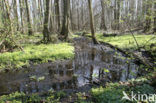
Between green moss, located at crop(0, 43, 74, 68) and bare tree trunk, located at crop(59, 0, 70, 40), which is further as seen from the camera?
bare tree trunk, located at crop(59, 0, 70, 40)

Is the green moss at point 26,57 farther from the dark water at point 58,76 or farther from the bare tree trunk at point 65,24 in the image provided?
the bare tree trunk at point 65,24

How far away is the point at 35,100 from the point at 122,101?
2.59 metres

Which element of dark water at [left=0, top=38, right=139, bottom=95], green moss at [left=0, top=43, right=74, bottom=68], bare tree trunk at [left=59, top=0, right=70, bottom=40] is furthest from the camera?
bare tree trunk at [left=59, top=0, right=70, bottom=40]

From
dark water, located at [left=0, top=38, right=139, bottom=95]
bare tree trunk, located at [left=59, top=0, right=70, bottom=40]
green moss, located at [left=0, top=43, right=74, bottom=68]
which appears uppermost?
bare tree trunk, located at [left=59, top=0, right=70, bottom=40]

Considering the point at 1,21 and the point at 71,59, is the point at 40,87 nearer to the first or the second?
the point at 71,59

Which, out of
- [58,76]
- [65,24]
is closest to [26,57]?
[58,76]

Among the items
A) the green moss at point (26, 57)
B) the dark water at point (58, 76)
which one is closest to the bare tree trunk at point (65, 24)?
the green moss at point (26, 57)

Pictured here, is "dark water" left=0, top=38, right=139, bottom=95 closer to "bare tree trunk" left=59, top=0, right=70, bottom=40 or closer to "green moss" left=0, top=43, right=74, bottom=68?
"green moss" left=0, top=43, right=74, bottom=68

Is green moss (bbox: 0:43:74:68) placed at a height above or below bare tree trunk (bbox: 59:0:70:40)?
below

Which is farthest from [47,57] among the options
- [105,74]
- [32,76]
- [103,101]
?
[103,101]

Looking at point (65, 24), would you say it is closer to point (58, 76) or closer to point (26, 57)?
point (26, 57)

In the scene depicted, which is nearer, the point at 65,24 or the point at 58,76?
the point at 58,76

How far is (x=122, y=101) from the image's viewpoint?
116 inches

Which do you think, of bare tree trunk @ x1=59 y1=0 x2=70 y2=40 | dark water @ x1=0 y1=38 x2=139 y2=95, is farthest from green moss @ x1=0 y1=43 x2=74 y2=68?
bare tree trunk @ x1=59 y1=0 x2=70 y2=40
